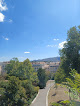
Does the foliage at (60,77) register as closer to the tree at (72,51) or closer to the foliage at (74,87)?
the tree at (72,51)

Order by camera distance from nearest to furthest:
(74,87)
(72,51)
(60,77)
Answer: (74,87)
(72,51)
(60,77)

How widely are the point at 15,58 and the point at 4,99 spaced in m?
16.0

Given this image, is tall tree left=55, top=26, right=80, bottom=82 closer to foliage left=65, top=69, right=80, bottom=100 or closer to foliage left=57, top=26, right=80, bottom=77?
foliage left=57, top=26, right=80, bottom=77

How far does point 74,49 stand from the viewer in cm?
870

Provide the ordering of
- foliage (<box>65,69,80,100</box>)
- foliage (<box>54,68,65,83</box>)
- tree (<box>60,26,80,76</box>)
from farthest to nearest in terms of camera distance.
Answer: foliage (<box>54,68,65,83</box>) < tree (<box>60,26,80,76</box>) < foliage (<box>65,69,80,100</box>)

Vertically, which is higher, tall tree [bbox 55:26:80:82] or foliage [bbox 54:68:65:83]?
tall tree [bbox 55:26:80:82]

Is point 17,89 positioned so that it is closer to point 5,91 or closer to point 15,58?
point 5,91

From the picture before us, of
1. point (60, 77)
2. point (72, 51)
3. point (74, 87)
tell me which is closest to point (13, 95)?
point (60, 77)

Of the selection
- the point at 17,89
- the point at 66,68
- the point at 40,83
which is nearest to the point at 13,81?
the point at 17,89

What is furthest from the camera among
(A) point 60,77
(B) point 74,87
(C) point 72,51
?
(A) point 60,77

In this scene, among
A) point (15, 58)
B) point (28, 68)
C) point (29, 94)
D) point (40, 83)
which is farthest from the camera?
point (15, 58)

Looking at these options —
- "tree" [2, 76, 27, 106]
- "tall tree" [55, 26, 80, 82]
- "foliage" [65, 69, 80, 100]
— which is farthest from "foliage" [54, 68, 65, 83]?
"foliage" [65, 69, 80, 100]

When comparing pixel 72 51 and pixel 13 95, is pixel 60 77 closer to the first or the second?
pixel 72 51

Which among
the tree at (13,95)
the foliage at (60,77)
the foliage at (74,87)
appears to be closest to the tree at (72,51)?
the foliage at (60,77)
